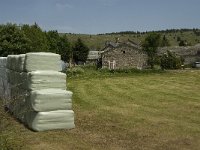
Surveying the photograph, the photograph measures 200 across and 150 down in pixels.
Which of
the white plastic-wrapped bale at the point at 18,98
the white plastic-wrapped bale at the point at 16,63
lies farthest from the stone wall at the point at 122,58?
the white plastic-wrapped bale at the point at 18,98

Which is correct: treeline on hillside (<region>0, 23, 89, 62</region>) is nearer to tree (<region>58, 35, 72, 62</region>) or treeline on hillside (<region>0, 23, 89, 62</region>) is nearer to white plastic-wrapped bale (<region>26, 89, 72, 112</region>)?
tree (<region>58, 35, 72, 62</region>)

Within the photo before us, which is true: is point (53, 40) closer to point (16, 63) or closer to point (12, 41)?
point (12, 41)

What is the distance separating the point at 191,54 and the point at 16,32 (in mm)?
40783

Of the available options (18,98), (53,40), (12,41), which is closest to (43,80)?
(18,98)

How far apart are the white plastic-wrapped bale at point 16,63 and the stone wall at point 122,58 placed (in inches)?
2189

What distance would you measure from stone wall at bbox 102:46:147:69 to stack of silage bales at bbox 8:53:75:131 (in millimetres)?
58665

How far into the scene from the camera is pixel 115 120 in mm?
14898

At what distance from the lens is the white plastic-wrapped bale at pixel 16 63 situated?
1435cm

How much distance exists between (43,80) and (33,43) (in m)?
63.3

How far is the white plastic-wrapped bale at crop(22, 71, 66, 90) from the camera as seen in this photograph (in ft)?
43.7

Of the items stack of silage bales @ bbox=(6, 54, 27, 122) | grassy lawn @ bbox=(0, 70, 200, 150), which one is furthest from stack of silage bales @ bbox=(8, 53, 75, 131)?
grassy lawn @ bbox=(0, 70, 200, 150)

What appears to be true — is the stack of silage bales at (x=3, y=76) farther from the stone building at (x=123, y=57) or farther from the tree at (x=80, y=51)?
the tree at (x=80, y=51)

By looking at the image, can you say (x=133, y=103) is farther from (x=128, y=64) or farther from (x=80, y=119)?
(x=128, y=64)

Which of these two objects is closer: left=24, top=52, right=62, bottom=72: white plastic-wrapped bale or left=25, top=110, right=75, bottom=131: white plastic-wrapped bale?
left=25, top=110, right=75, bottom=131: white plastic-wrapped bale
